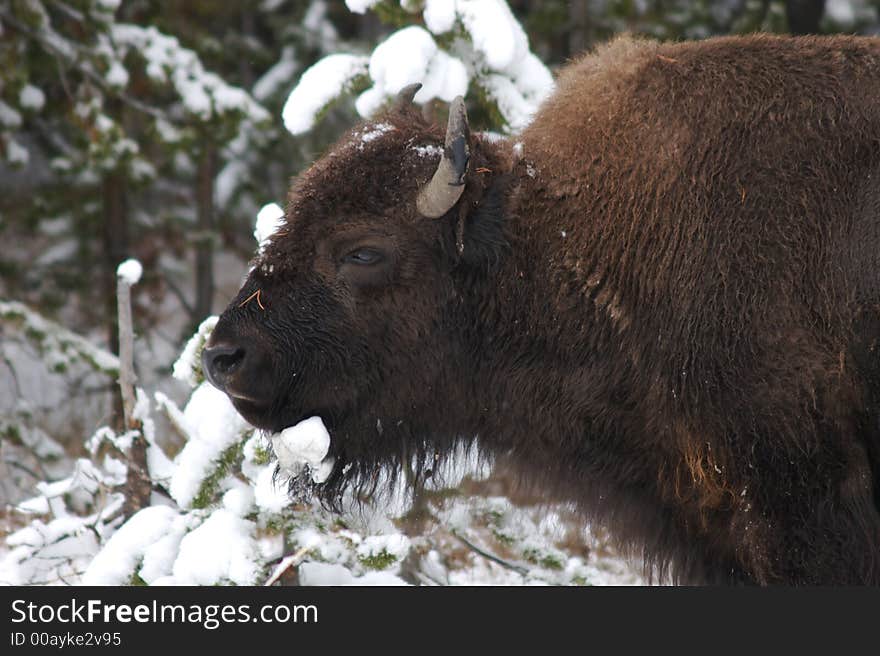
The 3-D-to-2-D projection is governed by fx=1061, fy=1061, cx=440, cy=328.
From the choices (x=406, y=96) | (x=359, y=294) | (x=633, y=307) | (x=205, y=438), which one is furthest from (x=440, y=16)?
(x=205, y=438)

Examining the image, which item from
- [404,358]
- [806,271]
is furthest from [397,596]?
[806,271]

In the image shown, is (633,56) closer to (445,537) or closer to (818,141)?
(818,141)

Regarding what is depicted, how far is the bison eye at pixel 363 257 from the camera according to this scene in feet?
13.0

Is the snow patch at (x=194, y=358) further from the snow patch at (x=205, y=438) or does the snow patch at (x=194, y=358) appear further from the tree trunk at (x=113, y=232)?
the tree trunk at (x=113, y=232)

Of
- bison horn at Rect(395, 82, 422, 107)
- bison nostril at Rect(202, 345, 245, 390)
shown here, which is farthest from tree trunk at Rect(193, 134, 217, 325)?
bison nostril at Rect(202, 345, 245, 390)

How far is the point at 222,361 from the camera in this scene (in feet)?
12.5

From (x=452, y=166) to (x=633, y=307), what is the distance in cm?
85

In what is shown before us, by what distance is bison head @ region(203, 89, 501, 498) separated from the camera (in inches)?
152

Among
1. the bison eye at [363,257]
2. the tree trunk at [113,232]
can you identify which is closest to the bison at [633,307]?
the bison eye at [363,257]

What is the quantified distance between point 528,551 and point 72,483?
2300 mm

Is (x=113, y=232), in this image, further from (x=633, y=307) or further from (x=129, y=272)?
(x=633, y=307)

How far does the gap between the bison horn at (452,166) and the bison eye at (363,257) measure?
0.27 metres

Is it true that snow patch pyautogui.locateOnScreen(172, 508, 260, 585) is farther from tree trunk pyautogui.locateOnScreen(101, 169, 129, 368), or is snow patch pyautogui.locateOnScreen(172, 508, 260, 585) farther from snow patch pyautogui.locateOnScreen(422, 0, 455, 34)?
tree trunk pyautogui.locateOnScreen(101, 169, 129, 368)

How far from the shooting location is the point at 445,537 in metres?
6.17
